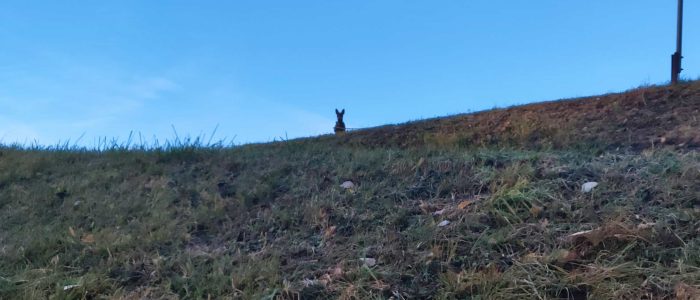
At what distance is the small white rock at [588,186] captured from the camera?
3902 millimetres

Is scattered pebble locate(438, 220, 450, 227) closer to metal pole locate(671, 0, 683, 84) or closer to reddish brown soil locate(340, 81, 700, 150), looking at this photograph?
reddish brown soil locate(340, 81, 700, 150)

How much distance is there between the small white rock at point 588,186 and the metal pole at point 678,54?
5.18m

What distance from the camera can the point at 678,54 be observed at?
32.3 feet

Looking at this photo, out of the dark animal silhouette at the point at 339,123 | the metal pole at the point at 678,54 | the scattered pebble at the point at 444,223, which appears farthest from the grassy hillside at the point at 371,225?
the dark animal silhouette at the point at 339,123

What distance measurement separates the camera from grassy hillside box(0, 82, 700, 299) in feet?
10.4

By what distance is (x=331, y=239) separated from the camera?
3.89 metres

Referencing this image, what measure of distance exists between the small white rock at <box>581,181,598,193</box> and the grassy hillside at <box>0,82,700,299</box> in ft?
0.17

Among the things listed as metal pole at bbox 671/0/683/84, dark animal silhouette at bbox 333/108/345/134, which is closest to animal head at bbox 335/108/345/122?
dark animal silhouette at bbox 333/108/345/134

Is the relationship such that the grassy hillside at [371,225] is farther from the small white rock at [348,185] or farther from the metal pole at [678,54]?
the metal pole at [678,54]

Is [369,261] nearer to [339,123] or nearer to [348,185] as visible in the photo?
[348,185]

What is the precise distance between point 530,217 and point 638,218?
0.54m

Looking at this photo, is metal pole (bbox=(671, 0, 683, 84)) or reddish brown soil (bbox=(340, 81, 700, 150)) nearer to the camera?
reddish brown soil (bbox=(340, 81, 700, 150))

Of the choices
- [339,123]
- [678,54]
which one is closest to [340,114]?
[339,123]

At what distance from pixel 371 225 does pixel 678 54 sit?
25.4 ft
